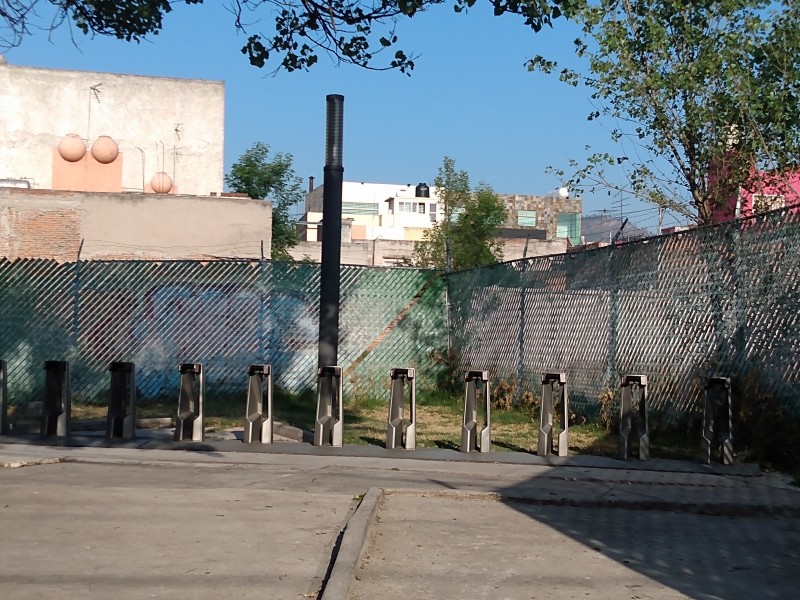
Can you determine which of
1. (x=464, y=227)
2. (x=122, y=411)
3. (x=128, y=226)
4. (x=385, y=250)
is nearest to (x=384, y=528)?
(x=122, y=411)

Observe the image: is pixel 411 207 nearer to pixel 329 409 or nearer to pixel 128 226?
pixel 128 226

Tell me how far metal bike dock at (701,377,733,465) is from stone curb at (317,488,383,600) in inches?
165

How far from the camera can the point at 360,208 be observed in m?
89.4

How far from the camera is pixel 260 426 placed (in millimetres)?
11984

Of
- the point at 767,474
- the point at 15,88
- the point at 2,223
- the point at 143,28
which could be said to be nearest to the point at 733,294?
the point at 767,474

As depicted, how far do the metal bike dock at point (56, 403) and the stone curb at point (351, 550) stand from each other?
5303 millimetres

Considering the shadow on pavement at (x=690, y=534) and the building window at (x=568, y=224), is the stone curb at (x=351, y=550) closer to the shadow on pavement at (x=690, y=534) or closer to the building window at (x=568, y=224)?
the shadow on pavement at (x=690, y=534)

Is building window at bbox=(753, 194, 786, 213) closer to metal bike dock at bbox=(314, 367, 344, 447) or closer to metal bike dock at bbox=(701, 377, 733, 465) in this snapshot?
metal bike dock at bbox=(701, 377, 733, 465)

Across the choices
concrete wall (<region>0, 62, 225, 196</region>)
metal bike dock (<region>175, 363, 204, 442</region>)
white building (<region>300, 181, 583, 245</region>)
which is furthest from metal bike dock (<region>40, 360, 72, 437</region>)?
white building (<region>300, 181, 583, 245</region>)

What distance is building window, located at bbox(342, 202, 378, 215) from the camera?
8881 centimetres

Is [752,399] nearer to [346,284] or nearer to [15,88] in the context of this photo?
[346,284]

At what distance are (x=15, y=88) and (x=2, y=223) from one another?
30.3 feet

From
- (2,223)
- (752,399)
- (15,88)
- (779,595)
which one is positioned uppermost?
(15,88)

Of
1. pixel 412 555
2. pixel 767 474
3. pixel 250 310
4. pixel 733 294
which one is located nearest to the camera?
pixel 412 555
